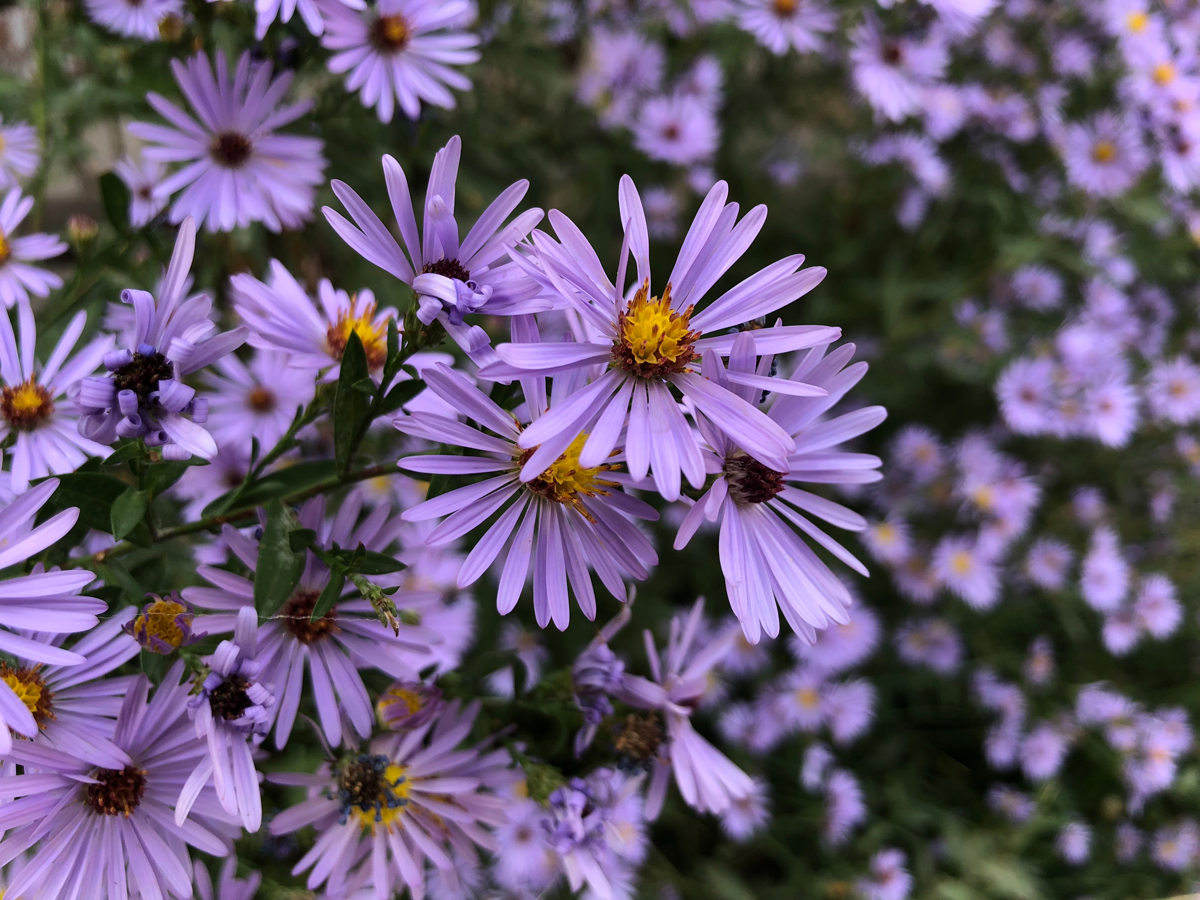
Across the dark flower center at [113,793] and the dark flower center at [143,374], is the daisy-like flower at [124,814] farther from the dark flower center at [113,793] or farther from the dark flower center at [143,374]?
the dark flower center at [143,374]

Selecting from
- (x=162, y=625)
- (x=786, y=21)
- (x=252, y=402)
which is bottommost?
(x=162, y=625)

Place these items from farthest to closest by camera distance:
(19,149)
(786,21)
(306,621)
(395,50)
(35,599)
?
1. (786,21)
2. (19,149)
3. (395,50)
4. (306,621)
5. (35,599)

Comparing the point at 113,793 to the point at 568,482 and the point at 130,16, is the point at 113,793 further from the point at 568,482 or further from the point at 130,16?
the point at 130,16

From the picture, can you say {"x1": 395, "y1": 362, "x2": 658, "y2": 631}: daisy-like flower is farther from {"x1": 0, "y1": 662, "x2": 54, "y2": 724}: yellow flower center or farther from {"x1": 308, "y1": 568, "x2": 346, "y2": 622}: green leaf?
{"x1": 0, "y1": 662, "x2": 54, "y2": 724}: yellow flower center

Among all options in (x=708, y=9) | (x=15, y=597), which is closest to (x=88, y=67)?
(x=708, y=9)

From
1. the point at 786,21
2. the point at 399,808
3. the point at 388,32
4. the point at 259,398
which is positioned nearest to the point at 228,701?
the point at 399,808

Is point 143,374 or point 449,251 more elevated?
point 449,251

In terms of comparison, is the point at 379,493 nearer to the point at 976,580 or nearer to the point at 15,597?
the point at 15,597
